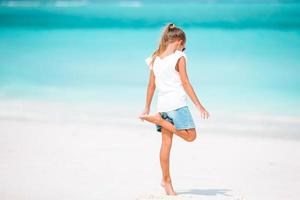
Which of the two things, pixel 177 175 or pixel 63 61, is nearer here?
pixel 177 175

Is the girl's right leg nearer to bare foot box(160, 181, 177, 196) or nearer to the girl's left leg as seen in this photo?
the girl's left leg

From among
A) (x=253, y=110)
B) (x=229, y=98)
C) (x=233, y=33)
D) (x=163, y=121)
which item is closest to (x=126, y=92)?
(x=229, y=98)

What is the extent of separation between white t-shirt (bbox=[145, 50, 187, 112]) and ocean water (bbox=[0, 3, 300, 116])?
352cm

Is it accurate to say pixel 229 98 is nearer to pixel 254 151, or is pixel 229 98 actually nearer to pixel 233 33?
pixel 254 151

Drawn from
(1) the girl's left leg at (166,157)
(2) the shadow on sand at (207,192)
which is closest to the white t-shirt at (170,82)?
(1) the girl's left leg at (166,157)

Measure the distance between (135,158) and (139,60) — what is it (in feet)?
22.3

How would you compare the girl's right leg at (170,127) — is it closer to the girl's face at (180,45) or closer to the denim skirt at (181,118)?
the denim skirt at (181,118)

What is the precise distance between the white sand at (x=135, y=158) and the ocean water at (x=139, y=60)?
46.3 inches

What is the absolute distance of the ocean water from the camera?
27.9 ft

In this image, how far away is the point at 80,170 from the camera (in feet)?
15.2

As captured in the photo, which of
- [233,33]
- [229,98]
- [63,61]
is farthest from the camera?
[233,33]

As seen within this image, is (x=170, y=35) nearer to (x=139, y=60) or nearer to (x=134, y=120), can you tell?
(x=134, y=120)

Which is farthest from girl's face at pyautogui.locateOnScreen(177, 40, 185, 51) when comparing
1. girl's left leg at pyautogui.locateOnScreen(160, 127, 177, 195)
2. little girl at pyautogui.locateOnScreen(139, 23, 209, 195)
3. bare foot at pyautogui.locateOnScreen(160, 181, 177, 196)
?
bare foot at pyautogui.locateOnScreen(160, 181, 177, 196)

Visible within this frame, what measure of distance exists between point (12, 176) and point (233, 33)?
39.6 feet
